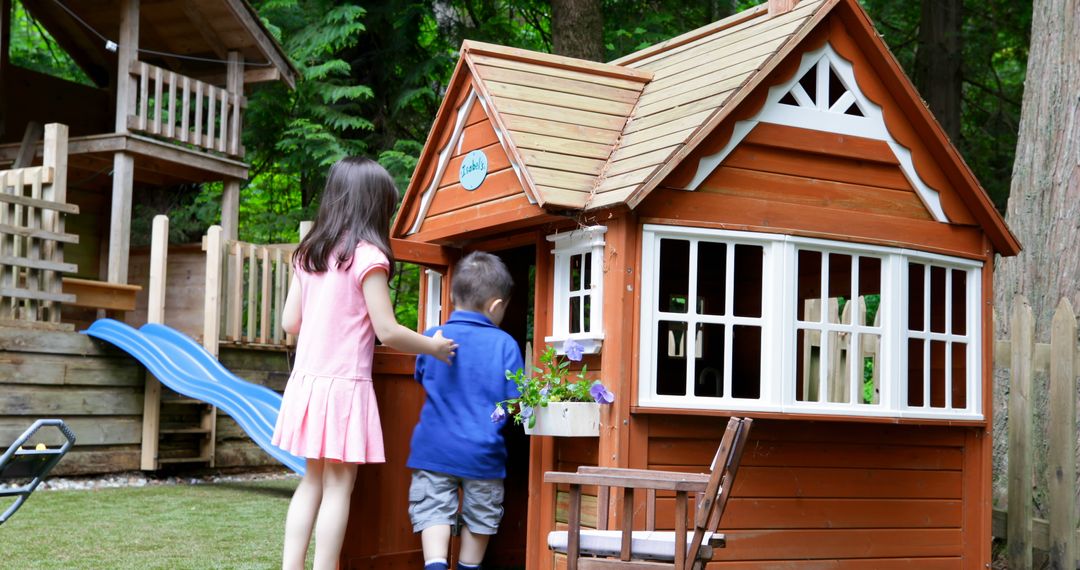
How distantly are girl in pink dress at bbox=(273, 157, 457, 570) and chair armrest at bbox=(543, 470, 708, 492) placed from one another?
3.12ft

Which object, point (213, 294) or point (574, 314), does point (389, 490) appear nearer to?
point (574, 314)

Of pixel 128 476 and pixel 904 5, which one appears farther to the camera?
pixel 904 5

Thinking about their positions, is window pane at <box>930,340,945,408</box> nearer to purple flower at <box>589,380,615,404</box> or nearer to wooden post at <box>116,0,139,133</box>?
purple flower at <box>589,380,615,404</box>

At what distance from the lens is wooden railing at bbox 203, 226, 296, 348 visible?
1166cm

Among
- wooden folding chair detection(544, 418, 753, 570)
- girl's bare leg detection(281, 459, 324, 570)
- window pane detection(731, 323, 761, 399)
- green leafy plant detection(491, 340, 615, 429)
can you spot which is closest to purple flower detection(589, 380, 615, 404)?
green leafy plant detection(491, 340, 615, 429)

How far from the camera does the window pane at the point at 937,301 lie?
20.9ft

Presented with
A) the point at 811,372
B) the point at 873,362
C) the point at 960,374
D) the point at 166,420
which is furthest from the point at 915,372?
the point at 166,420

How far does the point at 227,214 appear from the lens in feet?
51.9

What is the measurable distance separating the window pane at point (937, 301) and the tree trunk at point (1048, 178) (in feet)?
5.19

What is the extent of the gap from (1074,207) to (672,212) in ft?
12.9

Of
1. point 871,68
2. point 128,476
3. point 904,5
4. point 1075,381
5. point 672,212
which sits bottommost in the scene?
point 128,476

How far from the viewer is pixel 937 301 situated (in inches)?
255

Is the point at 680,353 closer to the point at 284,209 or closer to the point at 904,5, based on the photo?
the point at 904,5

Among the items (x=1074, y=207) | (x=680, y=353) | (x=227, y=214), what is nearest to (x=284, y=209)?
(x=227, y=214)
